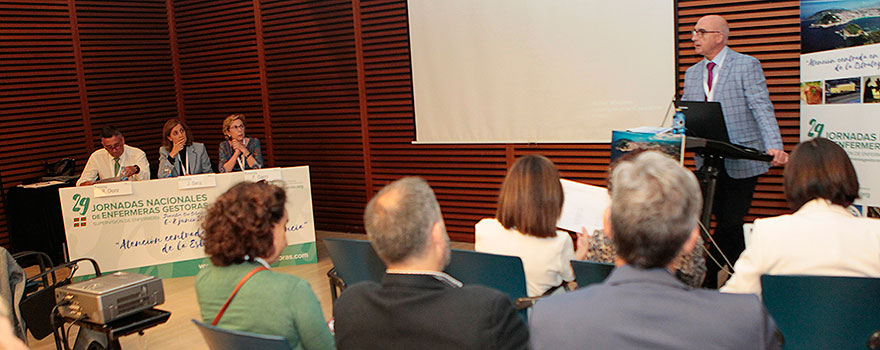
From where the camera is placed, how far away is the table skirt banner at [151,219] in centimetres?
563

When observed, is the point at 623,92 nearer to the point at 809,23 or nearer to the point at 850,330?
the point at 809,23

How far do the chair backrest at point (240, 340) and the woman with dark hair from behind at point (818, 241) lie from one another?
4.93ft

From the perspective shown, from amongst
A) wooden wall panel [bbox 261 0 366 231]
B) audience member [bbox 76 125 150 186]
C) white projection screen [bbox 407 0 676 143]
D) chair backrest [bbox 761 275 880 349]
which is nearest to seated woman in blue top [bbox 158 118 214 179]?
audience member [bbox 76 125 150 186]

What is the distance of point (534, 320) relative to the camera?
4.91ft

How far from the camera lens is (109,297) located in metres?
3.09

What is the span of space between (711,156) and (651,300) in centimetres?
284

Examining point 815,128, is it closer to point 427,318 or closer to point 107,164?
point 427,318

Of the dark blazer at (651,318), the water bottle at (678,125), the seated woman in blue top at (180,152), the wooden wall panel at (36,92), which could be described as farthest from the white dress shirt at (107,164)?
the dark blazer at (651,318)

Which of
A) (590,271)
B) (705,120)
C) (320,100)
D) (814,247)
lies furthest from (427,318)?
(320,100)

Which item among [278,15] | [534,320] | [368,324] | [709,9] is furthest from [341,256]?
[278,15]

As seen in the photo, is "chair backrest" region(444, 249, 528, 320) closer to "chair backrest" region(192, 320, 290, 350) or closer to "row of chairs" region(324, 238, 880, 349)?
"row of chairs" region(324, 238, 880, 349)

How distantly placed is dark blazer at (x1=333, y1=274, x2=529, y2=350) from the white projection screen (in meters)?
4.25

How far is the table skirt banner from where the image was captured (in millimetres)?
5629

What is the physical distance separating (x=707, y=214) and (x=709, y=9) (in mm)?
2123
